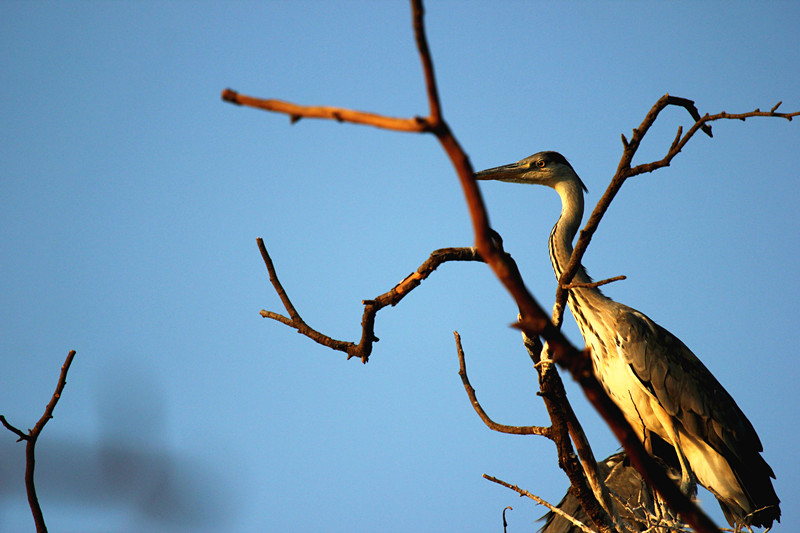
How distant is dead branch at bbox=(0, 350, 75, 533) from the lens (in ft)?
5.68

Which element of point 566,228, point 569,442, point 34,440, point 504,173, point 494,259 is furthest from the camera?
point 504,173

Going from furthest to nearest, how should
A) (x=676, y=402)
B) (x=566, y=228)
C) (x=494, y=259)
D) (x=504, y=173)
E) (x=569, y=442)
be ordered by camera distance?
(x=504, y=173) < (x=566, y=228) < (x=676, y=402) < (x=569, y=442) < (x=494, y=259)

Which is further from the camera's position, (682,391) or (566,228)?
(566,228)

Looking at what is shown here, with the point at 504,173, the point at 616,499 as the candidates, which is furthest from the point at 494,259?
the point at 616,499

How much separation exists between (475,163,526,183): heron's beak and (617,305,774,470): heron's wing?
139 cm

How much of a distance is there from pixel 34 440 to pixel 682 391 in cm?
427

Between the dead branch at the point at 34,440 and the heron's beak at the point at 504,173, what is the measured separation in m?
4.02

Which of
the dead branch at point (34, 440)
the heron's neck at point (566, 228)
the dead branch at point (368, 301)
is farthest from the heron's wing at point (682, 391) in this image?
the dead branch at point (34, 440)

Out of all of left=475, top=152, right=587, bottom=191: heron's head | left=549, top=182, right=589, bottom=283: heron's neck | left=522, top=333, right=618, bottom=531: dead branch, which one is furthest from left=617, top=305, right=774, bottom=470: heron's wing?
left=522, top=333, right=618, bottom=531: dead branch

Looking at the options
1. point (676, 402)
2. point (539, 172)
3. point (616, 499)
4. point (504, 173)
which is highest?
point (539, 172)

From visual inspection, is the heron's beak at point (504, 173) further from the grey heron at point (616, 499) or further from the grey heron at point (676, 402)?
the grey heron at point (616, 499)

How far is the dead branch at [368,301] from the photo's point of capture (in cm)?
239

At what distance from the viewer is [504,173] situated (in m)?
5.61

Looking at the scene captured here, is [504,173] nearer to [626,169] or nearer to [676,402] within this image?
[676,402]
